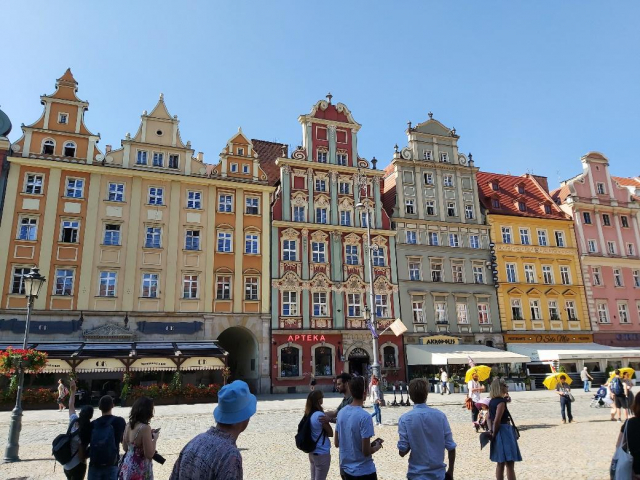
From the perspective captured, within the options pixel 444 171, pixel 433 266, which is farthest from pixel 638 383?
pixel 444 171

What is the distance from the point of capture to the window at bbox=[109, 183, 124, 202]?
2952 cm

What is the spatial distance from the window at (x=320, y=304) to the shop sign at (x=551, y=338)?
13.9 m

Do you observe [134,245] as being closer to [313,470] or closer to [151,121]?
[151,121]

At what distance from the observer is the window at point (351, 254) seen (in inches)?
1321

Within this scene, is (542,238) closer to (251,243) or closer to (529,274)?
(529,274)

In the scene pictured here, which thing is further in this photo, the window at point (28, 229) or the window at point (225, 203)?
the window at point (225, 203)

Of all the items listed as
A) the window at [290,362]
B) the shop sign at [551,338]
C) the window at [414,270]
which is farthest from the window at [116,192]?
the shop sign at [551,338]

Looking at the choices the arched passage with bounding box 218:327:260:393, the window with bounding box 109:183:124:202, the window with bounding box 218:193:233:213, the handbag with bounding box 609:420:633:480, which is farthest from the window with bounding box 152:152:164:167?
the handbag with bounding box 609:420:633:480

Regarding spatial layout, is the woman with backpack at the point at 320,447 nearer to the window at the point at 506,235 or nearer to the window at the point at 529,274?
the window at the point at 506,235

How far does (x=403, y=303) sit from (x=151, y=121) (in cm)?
2068

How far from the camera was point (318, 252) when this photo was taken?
3300 centimetres

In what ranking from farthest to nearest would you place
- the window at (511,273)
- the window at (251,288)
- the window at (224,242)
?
the window at (511,273), the window at (224,242), the window at (251,288)

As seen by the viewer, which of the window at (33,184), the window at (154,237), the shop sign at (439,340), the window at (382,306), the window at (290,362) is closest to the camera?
the window at (33,184)

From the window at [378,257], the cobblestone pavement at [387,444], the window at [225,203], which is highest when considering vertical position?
the window at [225,203]
